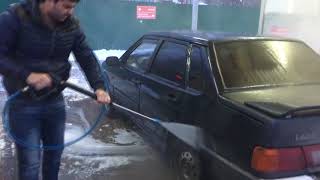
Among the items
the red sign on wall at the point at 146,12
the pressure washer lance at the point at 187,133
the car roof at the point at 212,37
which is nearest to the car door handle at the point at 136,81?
the car roof at the point at 212,37

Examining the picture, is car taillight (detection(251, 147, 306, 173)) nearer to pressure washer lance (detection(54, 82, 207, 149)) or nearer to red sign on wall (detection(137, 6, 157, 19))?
pressure washer lance (detection(54, 82, 207, 149))

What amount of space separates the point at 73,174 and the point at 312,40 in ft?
21.1

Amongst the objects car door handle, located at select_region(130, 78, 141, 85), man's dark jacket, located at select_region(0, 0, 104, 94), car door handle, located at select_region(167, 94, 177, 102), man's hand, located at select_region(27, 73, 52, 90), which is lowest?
car door handle, located at select_region(130, 78, 141, 85)

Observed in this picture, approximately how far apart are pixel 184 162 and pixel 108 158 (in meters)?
1.25

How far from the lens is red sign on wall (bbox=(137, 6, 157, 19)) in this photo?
12875mm

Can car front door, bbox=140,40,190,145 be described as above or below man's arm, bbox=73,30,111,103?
below

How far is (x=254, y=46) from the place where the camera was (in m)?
3.96

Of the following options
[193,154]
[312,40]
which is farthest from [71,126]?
[312,40]

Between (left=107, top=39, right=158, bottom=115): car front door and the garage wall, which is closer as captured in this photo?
(left=107, top=39, right=158, bottom=115): car front door

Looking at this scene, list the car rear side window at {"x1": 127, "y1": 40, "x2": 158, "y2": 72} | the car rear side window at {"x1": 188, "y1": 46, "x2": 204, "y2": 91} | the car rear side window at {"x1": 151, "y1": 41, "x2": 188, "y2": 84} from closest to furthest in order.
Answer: the car rear side window at {"x1": 188, "y1": 46, "x2": 204, "y2": 91}
the car rear side window at {"x1": 151, "y1": 41, "x2": 188, "y2": 84}
the car rear side window at {"x1": 127, "y1": 40, "x2": 158, "y2": 72}

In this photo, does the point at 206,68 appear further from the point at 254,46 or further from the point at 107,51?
the point at 107,51

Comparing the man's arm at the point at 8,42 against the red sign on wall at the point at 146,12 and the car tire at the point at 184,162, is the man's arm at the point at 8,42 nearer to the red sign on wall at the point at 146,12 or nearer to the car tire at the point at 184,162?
the car tire at the point at 184,162

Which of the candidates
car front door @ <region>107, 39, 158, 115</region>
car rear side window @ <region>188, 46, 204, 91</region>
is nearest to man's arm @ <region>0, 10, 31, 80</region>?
car rear side window @ <region>188, 46, 204, 91</region>

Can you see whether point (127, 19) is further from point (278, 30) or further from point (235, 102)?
point (235, 102)
